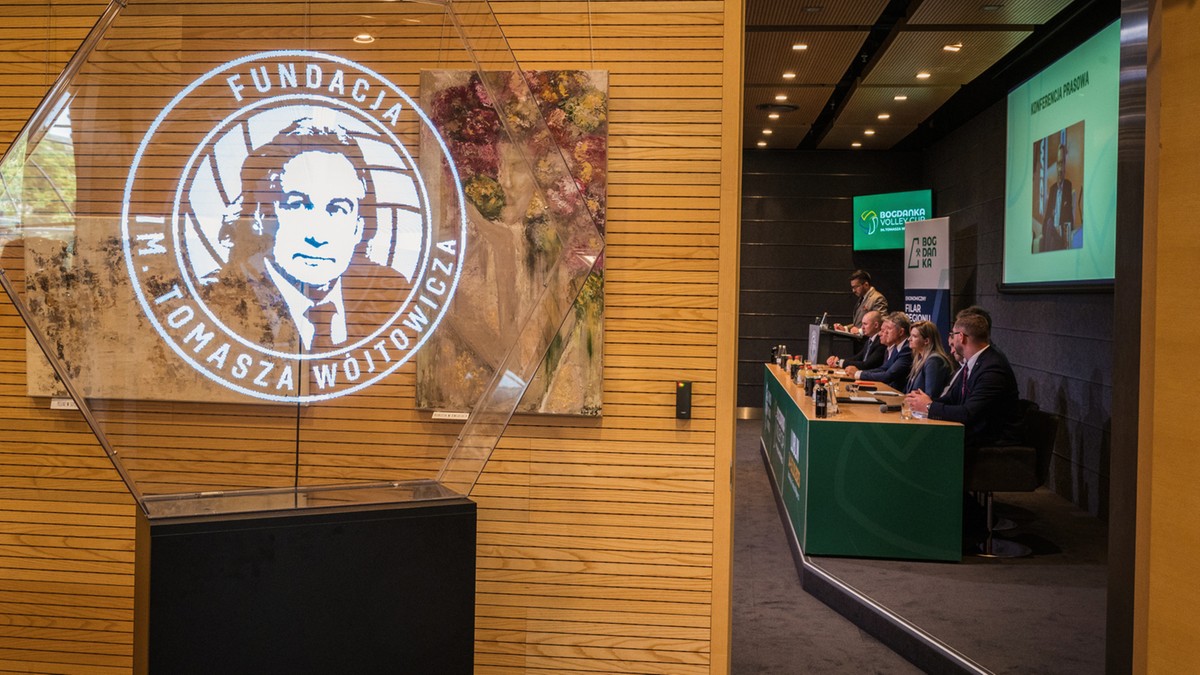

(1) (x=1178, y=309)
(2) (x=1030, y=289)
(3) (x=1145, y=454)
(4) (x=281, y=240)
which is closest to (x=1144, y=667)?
(3) (x=1145, y=454)

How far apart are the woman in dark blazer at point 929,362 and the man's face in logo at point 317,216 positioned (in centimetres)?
529

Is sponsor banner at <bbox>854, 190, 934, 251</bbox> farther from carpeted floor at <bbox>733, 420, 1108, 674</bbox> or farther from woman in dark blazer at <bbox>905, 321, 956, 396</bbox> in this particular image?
carpeted floor at <bbox>733, 420, 1108, 674</bbox>

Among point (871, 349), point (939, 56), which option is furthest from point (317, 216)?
point (871, 349)

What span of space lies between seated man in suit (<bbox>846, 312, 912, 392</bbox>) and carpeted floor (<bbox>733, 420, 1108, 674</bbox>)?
67.8 inches

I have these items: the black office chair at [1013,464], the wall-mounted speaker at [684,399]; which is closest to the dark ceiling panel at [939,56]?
the black office chair at [1013,464]

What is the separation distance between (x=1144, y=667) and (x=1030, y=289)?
531 centimetres

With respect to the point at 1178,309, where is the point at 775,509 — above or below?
below

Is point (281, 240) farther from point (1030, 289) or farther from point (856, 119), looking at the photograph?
point (856, 119)

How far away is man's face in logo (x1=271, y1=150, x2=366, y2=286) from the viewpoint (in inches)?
51.2

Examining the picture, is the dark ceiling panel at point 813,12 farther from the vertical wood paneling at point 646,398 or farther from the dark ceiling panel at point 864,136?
the vertical wood paneling at point 646,398

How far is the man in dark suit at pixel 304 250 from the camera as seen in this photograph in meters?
1.29

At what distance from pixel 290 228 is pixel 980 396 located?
442 centimetres

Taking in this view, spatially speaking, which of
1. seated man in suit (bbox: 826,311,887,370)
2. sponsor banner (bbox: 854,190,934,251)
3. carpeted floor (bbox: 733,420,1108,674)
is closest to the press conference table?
carpeted floor (bbox: 733,420,1108,674)

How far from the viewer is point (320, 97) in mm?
1332
